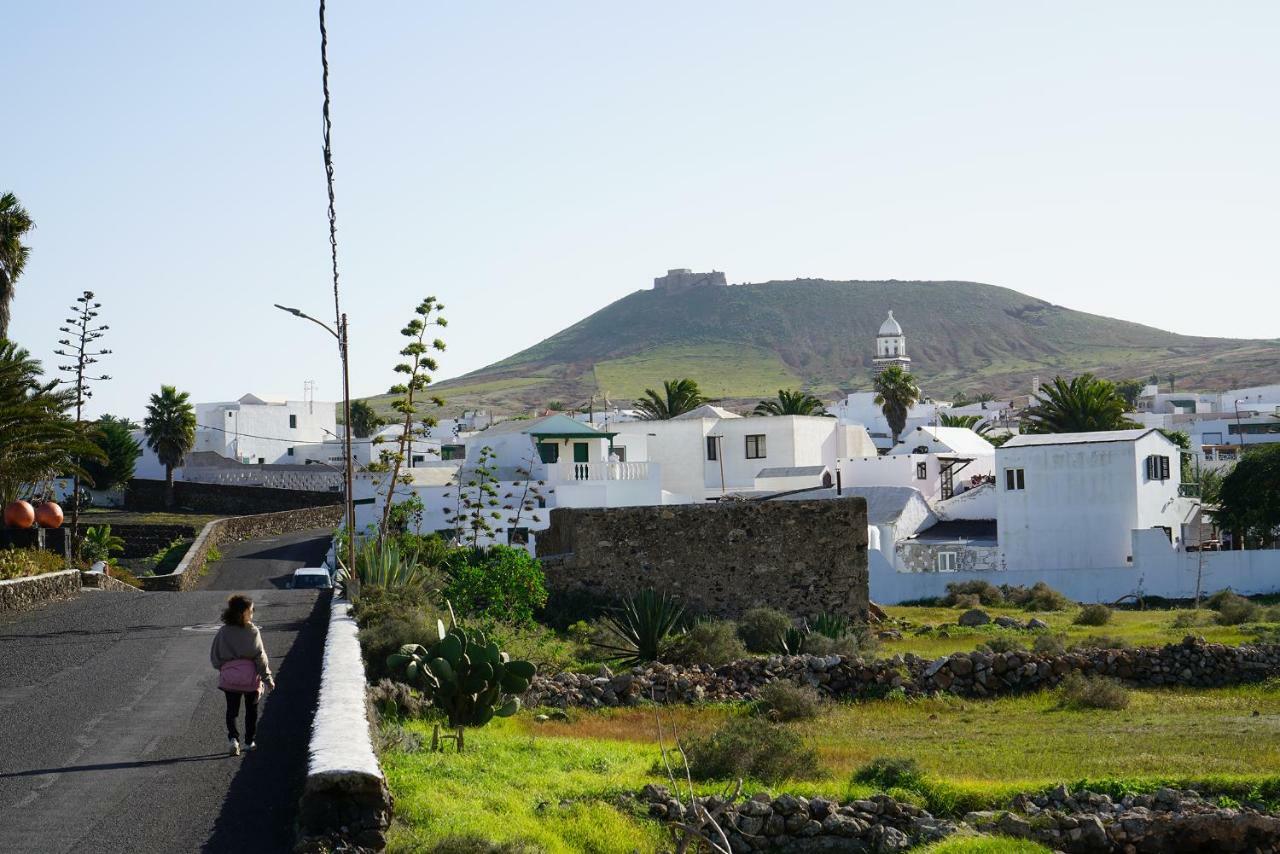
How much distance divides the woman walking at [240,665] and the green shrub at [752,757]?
4189 mm

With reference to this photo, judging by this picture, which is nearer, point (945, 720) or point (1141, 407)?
point (945, 720)

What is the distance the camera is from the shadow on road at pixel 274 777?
8680 millimetres

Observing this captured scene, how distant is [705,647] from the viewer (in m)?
23.5

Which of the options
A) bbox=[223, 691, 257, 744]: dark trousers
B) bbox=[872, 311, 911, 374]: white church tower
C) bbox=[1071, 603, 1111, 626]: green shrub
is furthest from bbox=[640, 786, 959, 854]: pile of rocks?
bbox=[872, 311, 911, 374]: white church tower

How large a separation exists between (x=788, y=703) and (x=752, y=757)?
5.77m

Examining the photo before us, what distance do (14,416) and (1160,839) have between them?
22.8 m

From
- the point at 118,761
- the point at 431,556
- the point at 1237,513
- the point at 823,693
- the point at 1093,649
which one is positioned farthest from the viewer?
the point at 1237,513

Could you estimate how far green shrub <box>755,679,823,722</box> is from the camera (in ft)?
63.4

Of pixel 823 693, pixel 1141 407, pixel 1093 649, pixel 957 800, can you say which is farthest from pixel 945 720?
pixel 1141 407

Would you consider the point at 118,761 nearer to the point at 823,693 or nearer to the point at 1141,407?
the point at 823,693

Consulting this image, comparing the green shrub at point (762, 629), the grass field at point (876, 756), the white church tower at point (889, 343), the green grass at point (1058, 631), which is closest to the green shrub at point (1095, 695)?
the grass field at point (876, 756)

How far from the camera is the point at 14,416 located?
27.4 metres

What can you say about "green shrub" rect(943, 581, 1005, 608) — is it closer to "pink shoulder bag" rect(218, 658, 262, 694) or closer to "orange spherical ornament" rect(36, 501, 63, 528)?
"orange spherical ornament" rect(36, 501, 63, 528)

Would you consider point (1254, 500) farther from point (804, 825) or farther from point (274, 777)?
point (274, 777)
